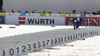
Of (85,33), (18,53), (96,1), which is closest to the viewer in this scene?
(18,53)

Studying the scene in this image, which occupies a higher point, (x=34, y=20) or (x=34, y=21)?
(x=34, y=20)

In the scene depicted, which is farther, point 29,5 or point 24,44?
point 29,5

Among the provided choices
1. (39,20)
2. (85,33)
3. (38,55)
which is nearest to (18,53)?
(38,55)

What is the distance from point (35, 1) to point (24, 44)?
29.7 m

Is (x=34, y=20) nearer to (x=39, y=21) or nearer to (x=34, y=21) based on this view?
(x=34, y=21)

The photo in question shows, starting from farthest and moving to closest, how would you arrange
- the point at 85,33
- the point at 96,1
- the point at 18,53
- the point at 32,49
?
the point at 96,1, the point at 85,33, the point at 32,49, the point at 18,53

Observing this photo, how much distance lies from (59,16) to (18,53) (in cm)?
2160

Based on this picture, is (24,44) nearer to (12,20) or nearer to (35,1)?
(12,20)

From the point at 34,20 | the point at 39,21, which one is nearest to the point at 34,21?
the point at 34,20

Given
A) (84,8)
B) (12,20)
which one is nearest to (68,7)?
(84,8)

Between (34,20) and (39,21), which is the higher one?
(34,20)

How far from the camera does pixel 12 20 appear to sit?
96.2 feet

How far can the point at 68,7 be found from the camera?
37.0 m

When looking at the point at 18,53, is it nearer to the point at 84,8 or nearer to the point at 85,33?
the point at 85,33
